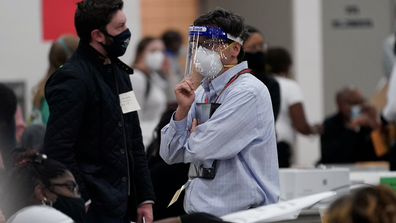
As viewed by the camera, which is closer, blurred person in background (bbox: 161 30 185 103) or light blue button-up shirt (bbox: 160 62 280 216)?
light blue button-up shirt (bbox: 160 62 280 216)

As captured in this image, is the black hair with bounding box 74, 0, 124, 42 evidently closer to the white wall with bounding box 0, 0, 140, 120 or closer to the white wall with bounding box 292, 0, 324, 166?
the white wall with bounding box 0, 0, 140, 120

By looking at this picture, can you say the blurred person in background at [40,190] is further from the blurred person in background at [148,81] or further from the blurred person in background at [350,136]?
the blurred person in background at [350,136]

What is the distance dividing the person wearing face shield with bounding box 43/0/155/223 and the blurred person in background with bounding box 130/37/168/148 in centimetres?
212

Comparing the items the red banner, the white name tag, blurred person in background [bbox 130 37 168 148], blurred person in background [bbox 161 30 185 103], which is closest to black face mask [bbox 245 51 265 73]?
blurred person in background [bbox 130 37 168 148]

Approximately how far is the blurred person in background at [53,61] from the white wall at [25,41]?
1.87 ft

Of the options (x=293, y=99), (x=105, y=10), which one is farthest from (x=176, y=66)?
(x=105, y=10)

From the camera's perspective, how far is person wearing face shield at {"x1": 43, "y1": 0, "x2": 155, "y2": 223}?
2.43 meters

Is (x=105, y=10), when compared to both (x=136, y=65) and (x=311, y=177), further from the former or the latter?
(x=136, y=65)

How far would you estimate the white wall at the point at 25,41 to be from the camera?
4.08m

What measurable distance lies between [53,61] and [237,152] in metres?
1.65

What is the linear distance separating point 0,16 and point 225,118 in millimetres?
2369

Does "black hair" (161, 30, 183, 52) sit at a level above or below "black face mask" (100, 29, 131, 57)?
below

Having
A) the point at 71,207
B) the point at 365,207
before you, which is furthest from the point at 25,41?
the point at 365,207

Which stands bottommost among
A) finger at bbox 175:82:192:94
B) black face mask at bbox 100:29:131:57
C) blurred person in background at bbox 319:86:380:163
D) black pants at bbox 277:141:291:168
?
blurred person in background at bbox 319:86:380:163
